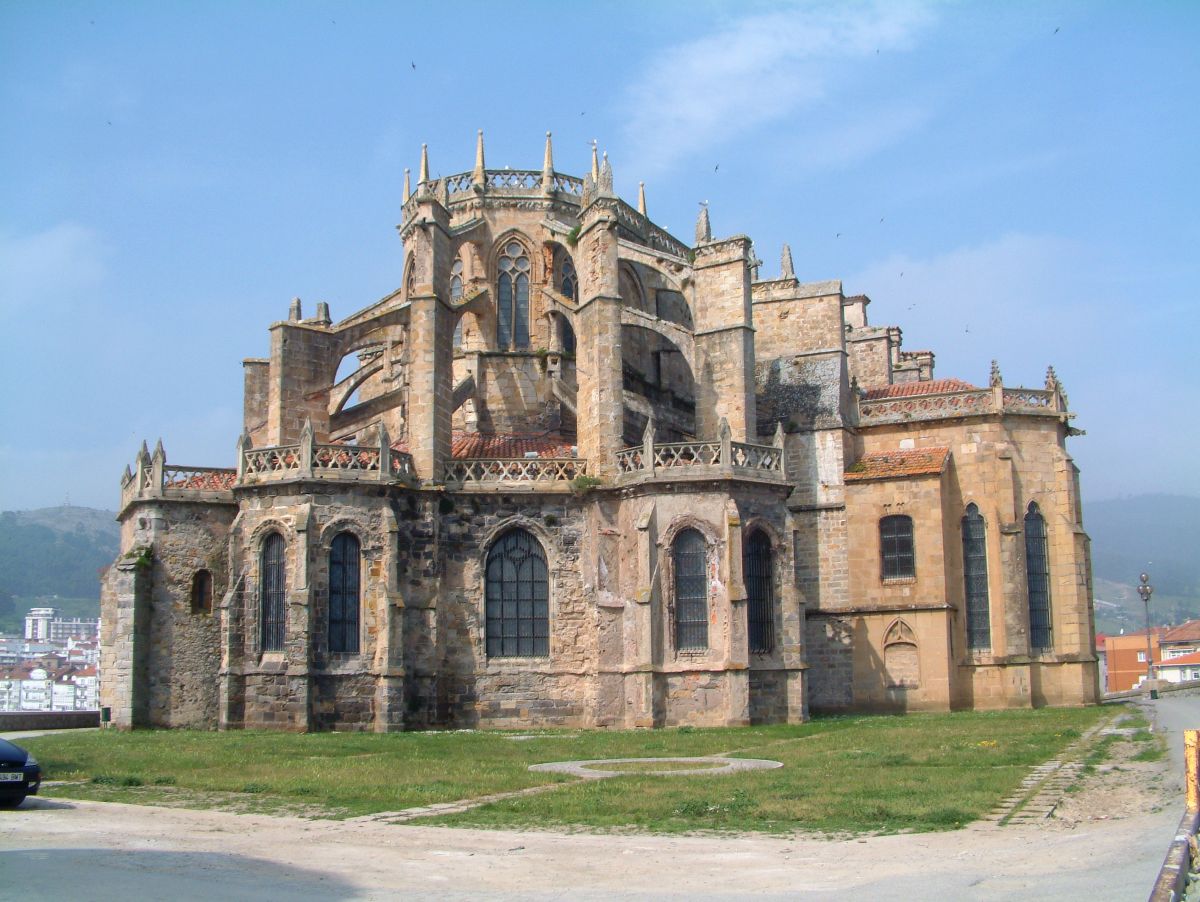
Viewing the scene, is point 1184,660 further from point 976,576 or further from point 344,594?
point 344,594

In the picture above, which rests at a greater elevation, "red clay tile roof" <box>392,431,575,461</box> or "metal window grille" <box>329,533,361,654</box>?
"red clay tile roof" <box>392,431,575,461</box>

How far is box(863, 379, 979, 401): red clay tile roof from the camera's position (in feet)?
134

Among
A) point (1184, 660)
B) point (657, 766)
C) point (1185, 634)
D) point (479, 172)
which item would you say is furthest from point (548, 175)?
point (1185, 634)

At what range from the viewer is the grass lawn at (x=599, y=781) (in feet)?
46.4

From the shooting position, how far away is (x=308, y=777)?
1858 centimetres

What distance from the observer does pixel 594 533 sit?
33.7m

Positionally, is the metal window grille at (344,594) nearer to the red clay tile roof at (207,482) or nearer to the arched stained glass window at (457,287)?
the red clay tile roof at (207,482)

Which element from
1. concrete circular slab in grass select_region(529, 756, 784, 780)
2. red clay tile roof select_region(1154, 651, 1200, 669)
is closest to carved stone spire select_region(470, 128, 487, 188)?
concrete circular slab in grass select_region(529, 756, 784, 780)

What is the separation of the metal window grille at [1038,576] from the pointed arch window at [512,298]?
16.6 m

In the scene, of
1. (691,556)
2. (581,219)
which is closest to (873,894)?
(691,556)

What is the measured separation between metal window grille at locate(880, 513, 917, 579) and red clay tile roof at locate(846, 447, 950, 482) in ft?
4.36

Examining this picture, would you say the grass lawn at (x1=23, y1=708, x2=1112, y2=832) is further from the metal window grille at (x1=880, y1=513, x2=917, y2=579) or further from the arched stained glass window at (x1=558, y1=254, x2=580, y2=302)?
the arched stained glass window at (x1=558, y1=254, x2=580, y2=302)

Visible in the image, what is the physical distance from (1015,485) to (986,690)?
19.8ft

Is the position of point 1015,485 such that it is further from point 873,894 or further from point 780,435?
point 873,894
